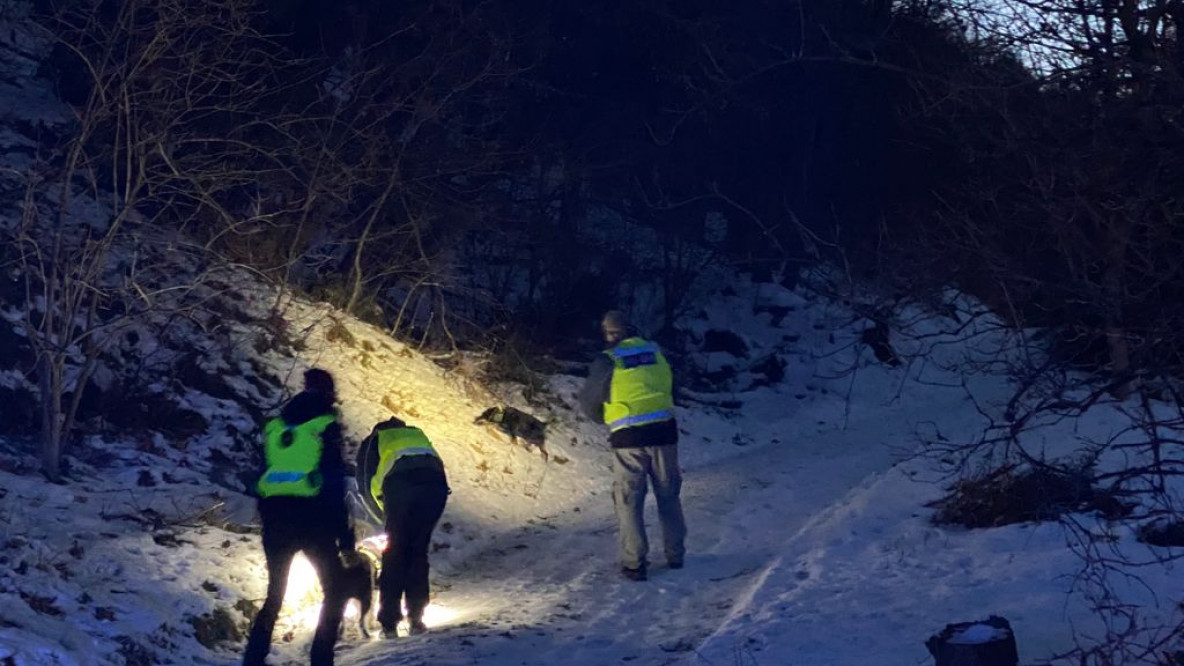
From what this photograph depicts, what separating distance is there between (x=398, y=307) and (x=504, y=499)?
6.14m

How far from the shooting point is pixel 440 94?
17484 millimetres

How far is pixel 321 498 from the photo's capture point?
7.26 m

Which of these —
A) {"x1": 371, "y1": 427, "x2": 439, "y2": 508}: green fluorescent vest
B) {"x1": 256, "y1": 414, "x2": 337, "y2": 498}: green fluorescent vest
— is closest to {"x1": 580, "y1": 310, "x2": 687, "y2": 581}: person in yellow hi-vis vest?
{"x1": 371, "y1": 427, "x2": 439, "y2": 508}: green fluorescent vest

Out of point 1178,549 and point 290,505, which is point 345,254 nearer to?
point 290,505

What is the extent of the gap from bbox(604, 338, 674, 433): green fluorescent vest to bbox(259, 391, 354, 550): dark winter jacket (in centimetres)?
302

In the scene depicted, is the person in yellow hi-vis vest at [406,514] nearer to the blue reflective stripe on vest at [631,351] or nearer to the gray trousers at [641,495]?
the gray trousers at [641,495]

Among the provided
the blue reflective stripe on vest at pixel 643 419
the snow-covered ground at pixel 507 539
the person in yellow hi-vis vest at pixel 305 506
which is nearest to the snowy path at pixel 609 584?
the snow-covered ground at pixel 507 539

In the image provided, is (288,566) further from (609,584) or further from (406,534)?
(609,584)

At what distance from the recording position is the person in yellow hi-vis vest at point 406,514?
8.47 m

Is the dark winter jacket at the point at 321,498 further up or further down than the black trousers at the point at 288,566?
further up

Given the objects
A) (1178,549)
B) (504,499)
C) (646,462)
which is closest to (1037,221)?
(1178,549)

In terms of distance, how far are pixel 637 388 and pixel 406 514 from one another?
2311 millimetres

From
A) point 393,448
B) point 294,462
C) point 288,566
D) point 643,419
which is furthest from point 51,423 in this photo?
point 643,419

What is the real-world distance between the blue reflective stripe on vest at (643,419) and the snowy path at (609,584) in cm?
128
